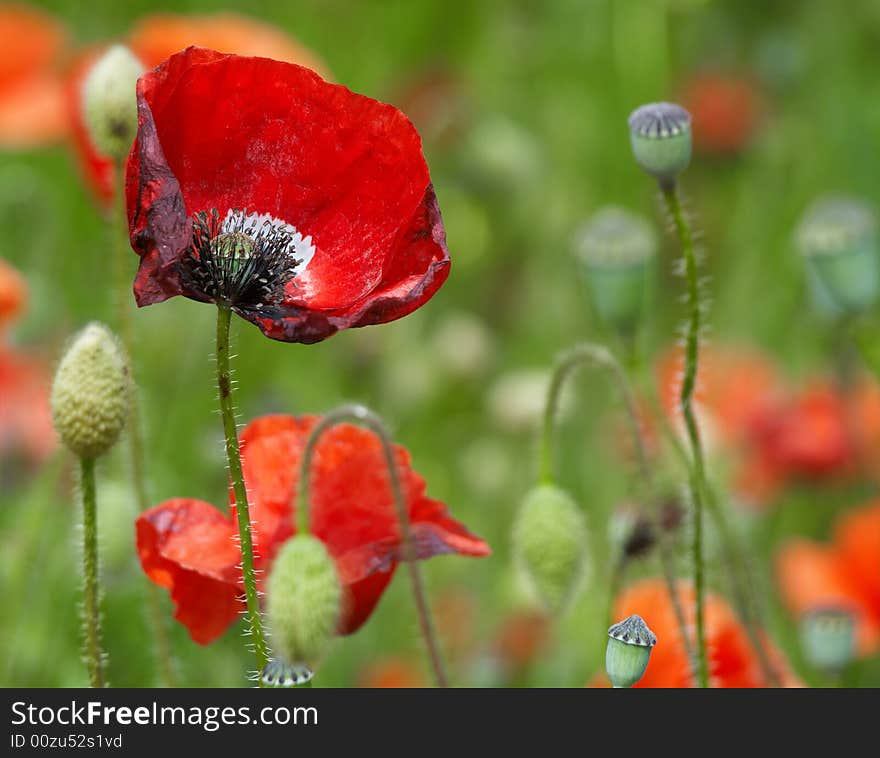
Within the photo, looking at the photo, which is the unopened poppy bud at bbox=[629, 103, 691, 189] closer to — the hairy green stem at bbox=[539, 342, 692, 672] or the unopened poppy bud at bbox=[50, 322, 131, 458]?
the hairy green stem at bbox=[539, 342, 692, 672]

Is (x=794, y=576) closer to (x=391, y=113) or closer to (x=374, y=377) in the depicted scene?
(x=374, y=377)

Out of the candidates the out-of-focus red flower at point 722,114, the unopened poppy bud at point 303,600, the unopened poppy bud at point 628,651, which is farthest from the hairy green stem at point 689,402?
the out-of-focus red flower at point 722,114

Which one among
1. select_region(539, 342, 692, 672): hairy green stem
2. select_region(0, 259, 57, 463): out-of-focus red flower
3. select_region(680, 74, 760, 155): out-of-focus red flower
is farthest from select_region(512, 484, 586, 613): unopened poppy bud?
select_region(680, 74, 760, 155): out-of-focus red flower

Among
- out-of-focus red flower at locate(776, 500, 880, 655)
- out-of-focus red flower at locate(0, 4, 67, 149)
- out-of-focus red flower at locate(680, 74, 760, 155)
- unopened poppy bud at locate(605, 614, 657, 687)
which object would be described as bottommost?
unopened poppy bud at locate(605, 614, 657, 687)

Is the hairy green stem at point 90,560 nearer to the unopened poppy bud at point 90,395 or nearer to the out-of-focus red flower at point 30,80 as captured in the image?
the unopened poppy bud at point 90,395

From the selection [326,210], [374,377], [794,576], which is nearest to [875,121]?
[374,377]
